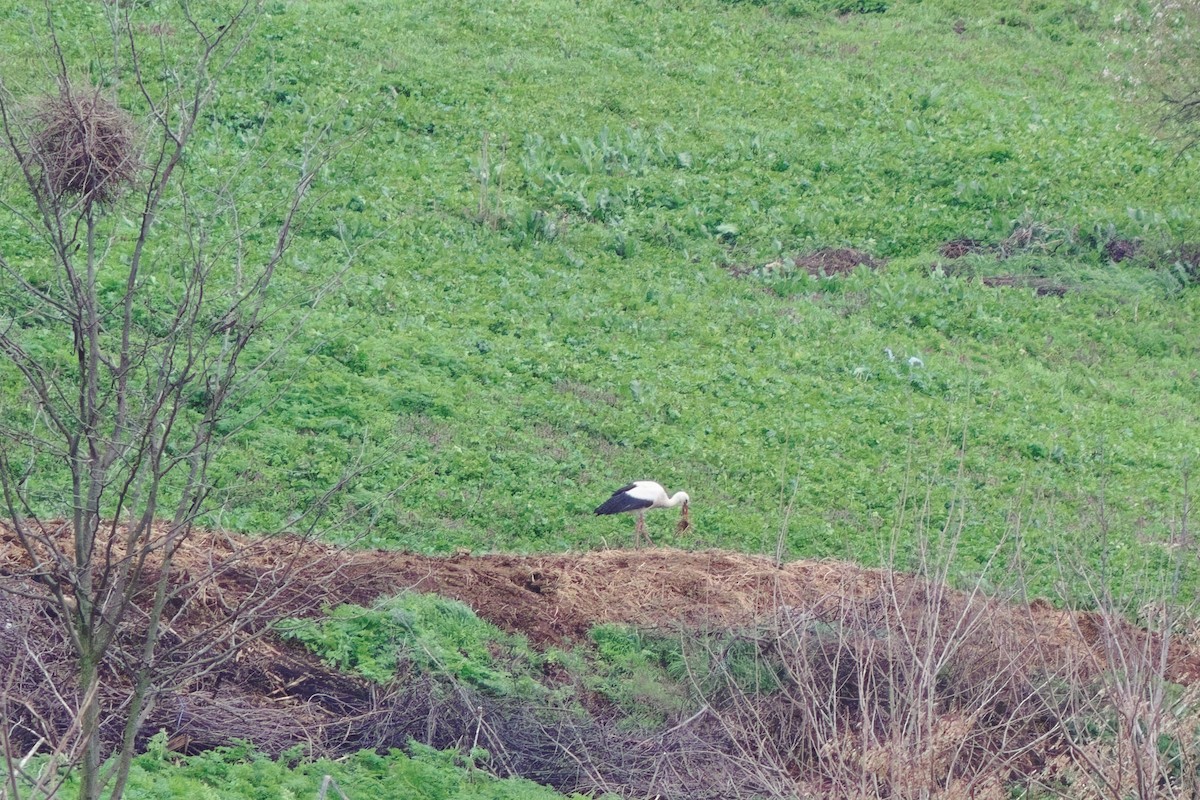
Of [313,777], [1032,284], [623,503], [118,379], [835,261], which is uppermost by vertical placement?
[118,379]

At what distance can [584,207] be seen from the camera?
1738 cm

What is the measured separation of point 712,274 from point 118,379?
1219 cm

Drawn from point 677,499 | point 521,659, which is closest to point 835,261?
point 677,499

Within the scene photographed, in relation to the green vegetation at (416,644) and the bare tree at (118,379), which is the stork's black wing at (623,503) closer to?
the green vegetation at (416,644)

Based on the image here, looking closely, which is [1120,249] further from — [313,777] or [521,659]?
[313,777]

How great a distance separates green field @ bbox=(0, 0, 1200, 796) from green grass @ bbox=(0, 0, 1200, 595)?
5 centimetres

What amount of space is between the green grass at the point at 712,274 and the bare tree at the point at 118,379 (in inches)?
34.0

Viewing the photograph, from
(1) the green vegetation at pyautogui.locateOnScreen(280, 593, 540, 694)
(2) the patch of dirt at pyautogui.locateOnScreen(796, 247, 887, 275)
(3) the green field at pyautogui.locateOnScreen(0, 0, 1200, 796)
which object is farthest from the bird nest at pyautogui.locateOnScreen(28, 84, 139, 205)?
(2) the patch of dirt at pyautogui.locateOnScreen(796, 247, 887, 275)

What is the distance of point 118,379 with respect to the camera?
4891mm

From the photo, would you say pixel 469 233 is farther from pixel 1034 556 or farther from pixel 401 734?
pixel 401 734

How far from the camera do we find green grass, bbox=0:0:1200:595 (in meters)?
12.0

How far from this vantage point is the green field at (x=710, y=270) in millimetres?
11844

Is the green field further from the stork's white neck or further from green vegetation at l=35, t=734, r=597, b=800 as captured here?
green vegetation at l=35, t=734, r=597, b=800

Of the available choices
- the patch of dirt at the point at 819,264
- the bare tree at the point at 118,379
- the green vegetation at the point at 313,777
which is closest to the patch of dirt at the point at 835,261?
the patch of dirt at the point at 819,264
